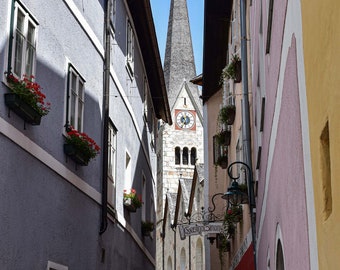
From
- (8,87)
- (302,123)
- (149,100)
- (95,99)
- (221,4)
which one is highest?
(221,4)

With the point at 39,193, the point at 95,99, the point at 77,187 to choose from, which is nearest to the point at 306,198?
the point at 39,193

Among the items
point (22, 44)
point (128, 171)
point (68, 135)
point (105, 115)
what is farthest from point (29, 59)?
point (128, 171)

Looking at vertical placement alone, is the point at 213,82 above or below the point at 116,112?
above

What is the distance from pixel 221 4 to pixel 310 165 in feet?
53.7

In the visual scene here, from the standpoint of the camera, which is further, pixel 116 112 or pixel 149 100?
pixel 149 100

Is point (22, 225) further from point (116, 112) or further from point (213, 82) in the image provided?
point (213, 82)

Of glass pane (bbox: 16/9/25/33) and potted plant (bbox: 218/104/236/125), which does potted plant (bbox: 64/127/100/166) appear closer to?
glass pane (bbox: 16/9/25/33)

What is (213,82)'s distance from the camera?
80.1 feet

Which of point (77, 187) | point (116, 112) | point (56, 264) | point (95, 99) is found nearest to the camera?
point (56, 264)

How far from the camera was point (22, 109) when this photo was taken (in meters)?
7.32

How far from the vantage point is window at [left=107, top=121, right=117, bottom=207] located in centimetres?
1293

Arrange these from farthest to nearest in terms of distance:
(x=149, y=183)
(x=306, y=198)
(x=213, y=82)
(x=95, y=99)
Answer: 1. (x=213, y=82)
2. (x=149, y=183)
3. (x=95, y=99)
4. (x=306, y=198)

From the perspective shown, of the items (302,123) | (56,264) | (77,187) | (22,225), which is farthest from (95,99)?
(302,123)

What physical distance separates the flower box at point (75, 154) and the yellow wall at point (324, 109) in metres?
6.28
